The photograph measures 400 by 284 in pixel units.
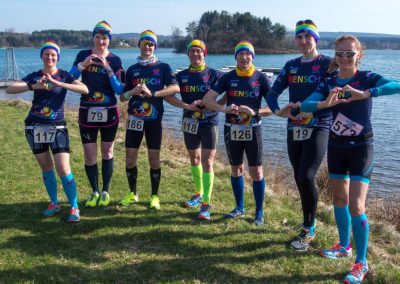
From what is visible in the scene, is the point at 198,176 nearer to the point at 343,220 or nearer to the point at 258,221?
the point at 258,221

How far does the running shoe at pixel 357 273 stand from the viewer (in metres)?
4.15

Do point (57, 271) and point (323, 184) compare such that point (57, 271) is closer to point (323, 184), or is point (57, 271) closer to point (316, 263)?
point (316, 263)

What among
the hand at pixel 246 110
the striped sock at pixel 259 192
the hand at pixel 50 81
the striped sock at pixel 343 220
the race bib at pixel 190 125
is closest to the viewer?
the striped sock at pixel 343 220

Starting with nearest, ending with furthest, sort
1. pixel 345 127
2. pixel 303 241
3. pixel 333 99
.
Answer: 1. pixel 333 99
2. pixel 345 127
3. pixel 303 241

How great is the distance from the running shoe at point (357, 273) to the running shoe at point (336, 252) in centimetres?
44

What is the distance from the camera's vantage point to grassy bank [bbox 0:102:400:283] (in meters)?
4.34

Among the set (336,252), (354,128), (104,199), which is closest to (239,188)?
(336,252)

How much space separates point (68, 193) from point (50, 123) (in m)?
0.97

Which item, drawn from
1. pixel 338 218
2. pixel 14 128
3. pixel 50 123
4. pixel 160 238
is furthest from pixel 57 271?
pixel 14 128

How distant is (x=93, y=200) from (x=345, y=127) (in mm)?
3859

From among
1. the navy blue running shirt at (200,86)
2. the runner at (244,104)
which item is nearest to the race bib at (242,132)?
the runner at (244,104)

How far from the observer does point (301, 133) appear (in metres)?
4.99

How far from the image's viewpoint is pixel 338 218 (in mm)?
4691

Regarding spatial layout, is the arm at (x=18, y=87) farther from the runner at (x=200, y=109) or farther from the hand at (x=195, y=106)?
the hand at (x=195, y=106)
